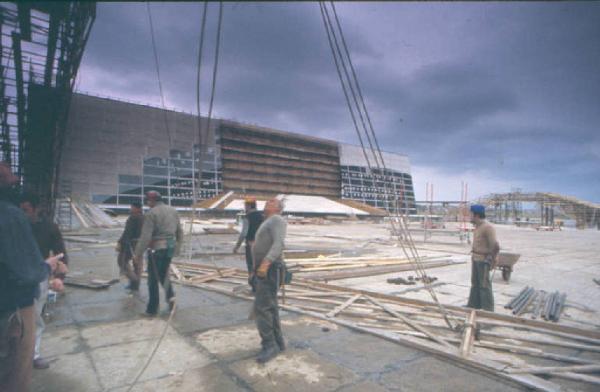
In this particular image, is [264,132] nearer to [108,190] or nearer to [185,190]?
[185,190]

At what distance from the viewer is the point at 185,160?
153 ft

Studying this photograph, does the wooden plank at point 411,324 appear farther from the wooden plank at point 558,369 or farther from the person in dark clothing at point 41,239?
the person in dark clothing at point 41,239

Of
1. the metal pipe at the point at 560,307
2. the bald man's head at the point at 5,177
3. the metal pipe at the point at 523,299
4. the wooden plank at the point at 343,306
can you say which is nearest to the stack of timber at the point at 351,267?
the wooden plank at the point at 343,306

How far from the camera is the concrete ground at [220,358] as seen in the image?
3.40 m

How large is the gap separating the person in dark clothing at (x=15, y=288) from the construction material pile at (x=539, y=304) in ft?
22.9

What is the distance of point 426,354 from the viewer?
13.7 ft

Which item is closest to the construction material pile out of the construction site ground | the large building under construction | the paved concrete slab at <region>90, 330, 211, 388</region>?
the construction site ground

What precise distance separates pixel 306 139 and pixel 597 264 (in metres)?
54.2

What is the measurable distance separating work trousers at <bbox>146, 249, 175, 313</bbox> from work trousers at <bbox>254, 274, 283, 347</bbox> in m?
2.32

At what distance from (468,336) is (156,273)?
15.8 feet

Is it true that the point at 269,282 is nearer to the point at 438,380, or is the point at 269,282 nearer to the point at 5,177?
the point at 438,380

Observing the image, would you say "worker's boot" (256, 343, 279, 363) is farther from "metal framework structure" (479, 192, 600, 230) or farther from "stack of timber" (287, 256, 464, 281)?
"metal framework structure" (479, 192, 600, 230)

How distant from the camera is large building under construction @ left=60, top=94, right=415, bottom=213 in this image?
38781 mm

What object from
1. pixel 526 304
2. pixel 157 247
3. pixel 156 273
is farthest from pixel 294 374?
pixel 526 304
